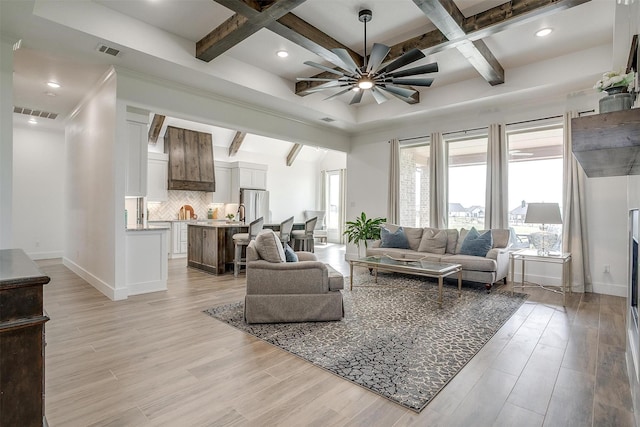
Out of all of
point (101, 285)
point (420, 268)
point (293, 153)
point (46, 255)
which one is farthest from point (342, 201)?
point (46, 255)

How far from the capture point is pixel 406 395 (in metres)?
2.13

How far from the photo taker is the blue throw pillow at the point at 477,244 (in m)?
5.20

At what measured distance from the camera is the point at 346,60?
3443 mm

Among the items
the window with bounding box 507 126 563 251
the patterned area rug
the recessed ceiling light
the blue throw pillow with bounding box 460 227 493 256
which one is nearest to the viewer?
the patterned area rug

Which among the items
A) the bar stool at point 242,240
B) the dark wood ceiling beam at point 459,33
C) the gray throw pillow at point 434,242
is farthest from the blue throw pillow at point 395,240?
the dark wood ceiling beam at point 459,33

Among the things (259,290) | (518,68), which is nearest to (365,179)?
(518,68)

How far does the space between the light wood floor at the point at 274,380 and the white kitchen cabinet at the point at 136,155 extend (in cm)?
186

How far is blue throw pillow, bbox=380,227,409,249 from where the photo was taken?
6.14 metres

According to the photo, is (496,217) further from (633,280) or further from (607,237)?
(633,280)

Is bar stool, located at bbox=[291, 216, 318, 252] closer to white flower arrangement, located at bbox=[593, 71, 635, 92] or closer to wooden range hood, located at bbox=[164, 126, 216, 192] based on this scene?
wooden range hood, located at bbox=[164, 126, 216, 192]

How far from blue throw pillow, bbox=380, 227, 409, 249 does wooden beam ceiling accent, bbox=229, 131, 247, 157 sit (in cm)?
565

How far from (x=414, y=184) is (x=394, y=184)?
45cm

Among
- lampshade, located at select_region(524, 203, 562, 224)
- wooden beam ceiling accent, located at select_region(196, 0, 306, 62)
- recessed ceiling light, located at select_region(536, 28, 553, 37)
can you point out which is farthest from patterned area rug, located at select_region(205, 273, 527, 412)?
recessed ceiling light, located at select_region(536, 28, 553, 37)

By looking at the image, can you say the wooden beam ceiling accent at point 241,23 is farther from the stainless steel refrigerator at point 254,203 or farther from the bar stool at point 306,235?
the stainless steel refrigerator at point 254,203
